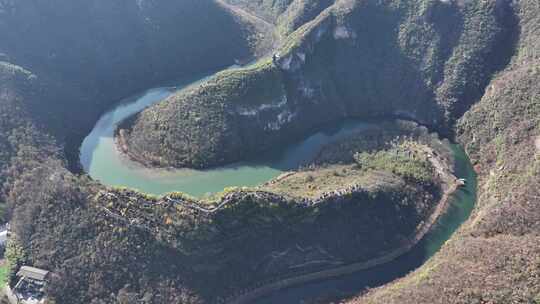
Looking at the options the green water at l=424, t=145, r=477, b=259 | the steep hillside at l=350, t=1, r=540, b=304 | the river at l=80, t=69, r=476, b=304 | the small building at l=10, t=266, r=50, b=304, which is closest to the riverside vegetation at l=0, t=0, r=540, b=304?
the steep hillside at l=350, t=1, r=540, b=304

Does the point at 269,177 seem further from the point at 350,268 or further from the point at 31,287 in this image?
the point at 31,287

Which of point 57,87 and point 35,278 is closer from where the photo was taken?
point 35,278

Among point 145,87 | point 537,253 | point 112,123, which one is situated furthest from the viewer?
point 145,87

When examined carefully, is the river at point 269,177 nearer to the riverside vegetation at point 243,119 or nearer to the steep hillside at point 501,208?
the riverside vegetation at point 243,119

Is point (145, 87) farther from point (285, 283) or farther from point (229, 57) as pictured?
point (285, 283)

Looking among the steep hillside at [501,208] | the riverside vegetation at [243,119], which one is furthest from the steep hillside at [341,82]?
the steep hillside at [501,208]

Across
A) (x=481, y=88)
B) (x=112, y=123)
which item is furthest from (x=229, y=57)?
→ (x=481, y=88)
